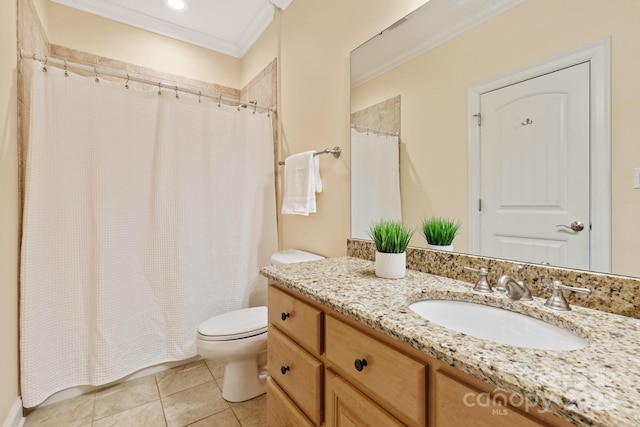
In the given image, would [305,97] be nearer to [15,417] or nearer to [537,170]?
[537,170]

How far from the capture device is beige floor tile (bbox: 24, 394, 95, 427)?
1.44m

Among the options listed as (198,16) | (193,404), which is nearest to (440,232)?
(193,404)

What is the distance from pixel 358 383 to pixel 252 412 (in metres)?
1.09

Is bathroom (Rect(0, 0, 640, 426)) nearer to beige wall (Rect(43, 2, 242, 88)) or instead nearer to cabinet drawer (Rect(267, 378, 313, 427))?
beige wall (Rect(43, 2, 242, 88))

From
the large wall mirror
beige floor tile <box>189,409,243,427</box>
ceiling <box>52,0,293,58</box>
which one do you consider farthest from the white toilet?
ceiling <box>52,0,293,58</box>

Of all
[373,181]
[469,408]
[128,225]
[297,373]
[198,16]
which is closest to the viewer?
[469,408]

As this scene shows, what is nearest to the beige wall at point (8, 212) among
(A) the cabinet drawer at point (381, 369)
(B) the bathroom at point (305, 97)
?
(B) the bathroom at point (305, 97)

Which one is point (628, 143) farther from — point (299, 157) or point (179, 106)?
point (179, 106)

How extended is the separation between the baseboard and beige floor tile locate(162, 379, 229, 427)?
2.03ft

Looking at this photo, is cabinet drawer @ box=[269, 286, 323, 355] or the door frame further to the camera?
cabinet drawer @ box=[269, 286, 323, 355]

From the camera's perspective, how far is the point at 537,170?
2.81ft

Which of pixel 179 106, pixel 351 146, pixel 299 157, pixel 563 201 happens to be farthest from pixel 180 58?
pixel 563 201

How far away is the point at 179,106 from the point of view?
191cm

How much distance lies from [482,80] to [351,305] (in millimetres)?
886
